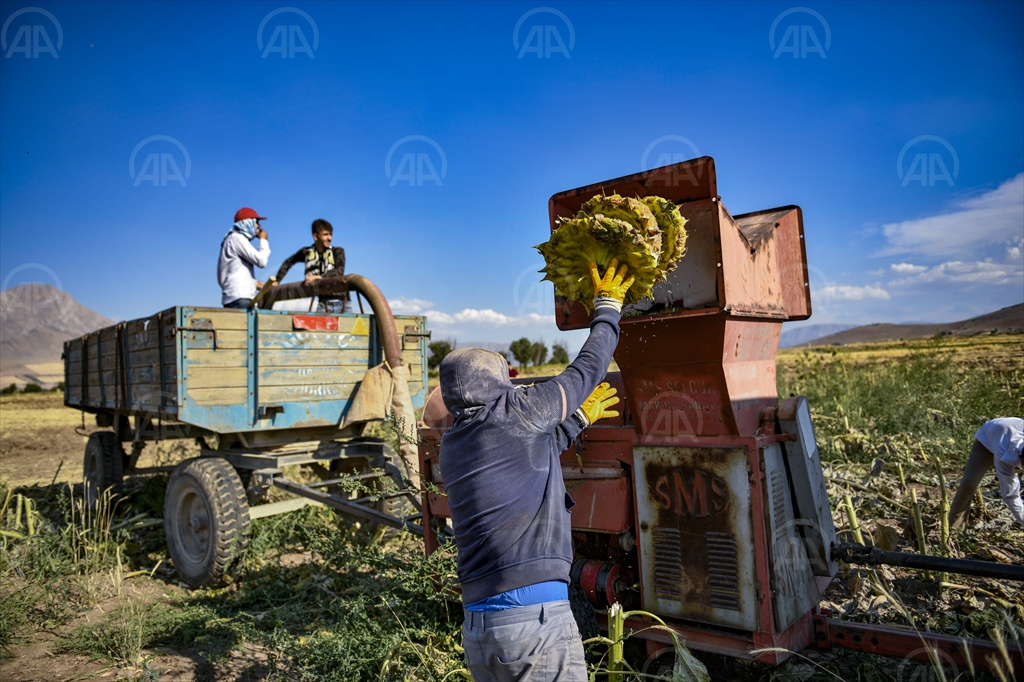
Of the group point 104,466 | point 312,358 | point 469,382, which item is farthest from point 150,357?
point 469,382

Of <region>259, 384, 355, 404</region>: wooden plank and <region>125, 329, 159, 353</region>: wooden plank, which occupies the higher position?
<region>125, 329, 159, 353</region>: wooden plank

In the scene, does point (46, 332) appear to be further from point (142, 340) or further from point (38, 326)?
point (142, 340)

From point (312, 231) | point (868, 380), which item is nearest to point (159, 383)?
point (312, 231)

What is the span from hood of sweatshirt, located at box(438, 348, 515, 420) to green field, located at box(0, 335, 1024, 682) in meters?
1.55

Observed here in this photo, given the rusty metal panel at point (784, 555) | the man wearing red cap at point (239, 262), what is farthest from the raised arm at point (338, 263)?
the rusty metal panel at point (784, 555)

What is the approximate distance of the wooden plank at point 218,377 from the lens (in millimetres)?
5480

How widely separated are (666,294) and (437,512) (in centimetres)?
223

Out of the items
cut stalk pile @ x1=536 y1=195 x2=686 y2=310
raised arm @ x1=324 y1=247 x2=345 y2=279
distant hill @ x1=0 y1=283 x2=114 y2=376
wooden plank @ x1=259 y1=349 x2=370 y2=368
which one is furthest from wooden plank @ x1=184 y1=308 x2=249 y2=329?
distant hill @ x1=0 y1=283 x2=114 y2=376

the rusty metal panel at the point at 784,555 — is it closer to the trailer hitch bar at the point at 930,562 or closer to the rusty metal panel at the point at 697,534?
the rusty metal panel at the point at 697,534

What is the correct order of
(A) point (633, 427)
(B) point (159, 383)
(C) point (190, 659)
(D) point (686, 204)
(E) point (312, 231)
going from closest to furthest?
(D) point (686, 204) < (A) point (633, 427) < (C) point (190, 659) < (B) point (159, 383) < (E) point (312, 231)

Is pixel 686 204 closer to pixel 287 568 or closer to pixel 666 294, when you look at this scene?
pixel 666 294

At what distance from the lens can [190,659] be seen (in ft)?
13.9

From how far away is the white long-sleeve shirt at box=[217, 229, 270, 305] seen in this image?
22.8 feet

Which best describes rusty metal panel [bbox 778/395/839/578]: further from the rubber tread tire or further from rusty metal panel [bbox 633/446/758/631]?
the rubber tread tire
